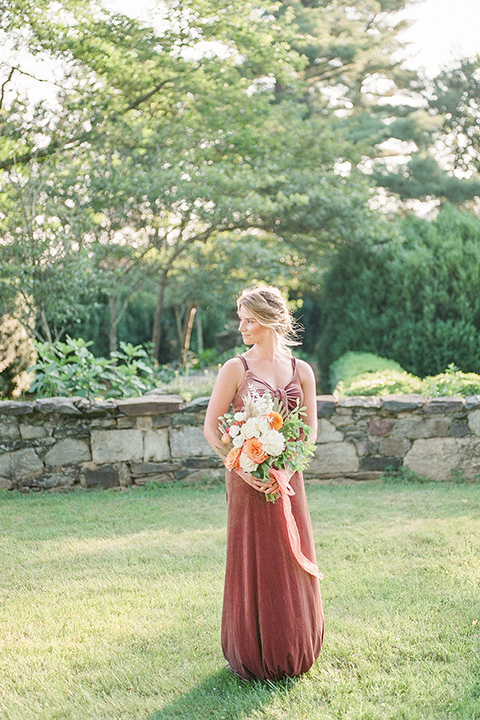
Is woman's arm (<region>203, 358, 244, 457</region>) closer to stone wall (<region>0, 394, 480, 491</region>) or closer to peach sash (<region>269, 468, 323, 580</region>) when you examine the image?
peach sash (<region>269, 468, 323, 580</region>)

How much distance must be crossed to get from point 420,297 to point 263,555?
29.4 feet

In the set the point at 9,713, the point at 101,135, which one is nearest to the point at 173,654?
the point at 9,713

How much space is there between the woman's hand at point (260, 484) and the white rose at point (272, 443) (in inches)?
6.5

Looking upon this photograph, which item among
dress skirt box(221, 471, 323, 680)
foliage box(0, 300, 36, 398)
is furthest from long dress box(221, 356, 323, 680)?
foliage box(0, 300, 36, 398)

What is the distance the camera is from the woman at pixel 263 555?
2.96 m

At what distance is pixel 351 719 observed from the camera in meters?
2.71

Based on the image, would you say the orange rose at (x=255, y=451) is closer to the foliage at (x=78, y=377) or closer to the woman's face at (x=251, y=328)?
the woman's face at (x=251, y=328)

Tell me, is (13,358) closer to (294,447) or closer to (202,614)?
(202,614)

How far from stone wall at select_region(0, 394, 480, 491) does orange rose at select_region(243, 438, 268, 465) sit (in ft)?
12.9

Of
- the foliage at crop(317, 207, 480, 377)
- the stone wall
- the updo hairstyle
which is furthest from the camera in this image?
the foliage at crop(317, 207, 480, 377)

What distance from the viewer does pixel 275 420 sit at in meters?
2.88

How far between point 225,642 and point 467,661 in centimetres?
112

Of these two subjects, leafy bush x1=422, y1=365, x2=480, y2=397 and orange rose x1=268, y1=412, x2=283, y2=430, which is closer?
orange rose x1=268, y1=412, x2=283, y2=430

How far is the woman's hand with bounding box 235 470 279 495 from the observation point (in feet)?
9.53
